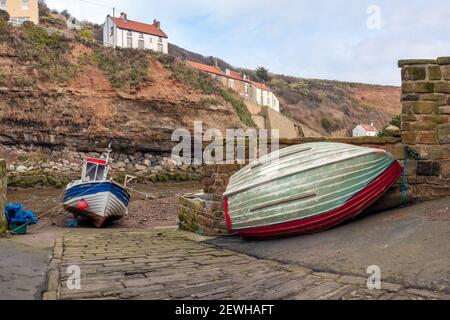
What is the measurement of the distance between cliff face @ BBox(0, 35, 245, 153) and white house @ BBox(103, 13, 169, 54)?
1341cm

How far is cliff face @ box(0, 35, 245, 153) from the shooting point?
32750 millimetres

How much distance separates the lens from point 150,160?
35.4 m

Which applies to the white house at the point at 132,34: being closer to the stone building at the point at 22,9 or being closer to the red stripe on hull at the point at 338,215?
the stone building at the point at 22,9

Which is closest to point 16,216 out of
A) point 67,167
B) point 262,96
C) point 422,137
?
point 422,137

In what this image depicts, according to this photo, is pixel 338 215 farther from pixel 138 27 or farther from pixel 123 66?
pixel 138 27

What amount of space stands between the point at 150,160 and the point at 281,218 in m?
29.9

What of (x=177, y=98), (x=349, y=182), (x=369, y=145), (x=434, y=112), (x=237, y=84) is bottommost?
(x=349, y=182)

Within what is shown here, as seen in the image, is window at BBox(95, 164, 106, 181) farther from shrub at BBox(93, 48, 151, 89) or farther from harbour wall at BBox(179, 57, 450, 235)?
shrub at BBox(93, 48, 151, 89)

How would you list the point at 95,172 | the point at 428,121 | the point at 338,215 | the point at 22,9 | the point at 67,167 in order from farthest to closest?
the point at 22,9
the point at 67,167
the point at 95,172
the point at 428,121
the point at 338,215

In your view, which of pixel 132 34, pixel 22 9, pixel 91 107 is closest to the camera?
pixel 91 107

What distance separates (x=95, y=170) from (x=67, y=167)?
1528 centimetres

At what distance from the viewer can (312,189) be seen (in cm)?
623
